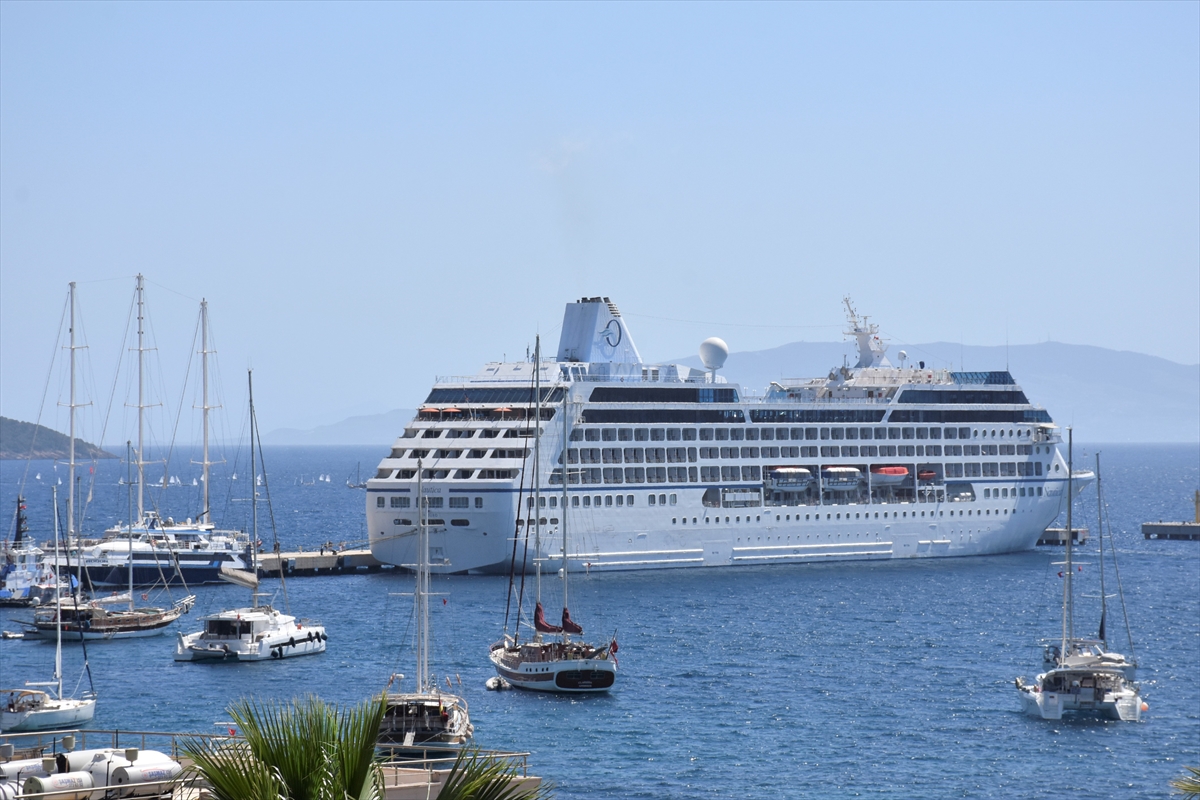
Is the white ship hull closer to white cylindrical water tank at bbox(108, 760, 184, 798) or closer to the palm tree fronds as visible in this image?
white cylindrical water tank at bbox(108, 760, 184, 798)

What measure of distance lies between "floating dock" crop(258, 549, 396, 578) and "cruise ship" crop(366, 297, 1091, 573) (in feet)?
13.4

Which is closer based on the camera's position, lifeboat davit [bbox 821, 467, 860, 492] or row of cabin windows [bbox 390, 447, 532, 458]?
row of cabin windows [bbox 390, 447, 532, 458]

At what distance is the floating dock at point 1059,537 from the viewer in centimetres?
8161

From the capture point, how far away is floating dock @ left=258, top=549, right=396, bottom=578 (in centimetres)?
6538

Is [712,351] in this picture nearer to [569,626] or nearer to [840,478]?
[840,478]

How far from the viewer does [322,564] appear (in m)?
65.9

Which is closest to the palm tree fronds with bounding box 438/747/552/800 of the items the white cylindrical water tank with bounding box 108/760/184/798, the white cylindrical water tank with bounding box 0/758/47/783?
the white cylindrical water tank with bounding box 108/760/184/798

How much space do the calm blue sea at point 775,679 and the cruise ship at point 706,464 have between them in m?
1.86

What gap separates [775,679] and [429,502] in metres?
21.3

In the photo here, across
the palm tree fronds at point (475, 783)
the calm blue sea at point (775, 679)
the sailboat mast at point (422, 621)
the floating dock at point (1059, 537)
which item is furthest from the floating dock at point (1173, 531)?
the palm tree fronds at point (475, 783)

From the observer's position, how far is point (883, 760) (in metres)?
32.4

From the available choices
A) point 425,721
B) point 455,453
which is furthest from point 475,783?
point 455,453

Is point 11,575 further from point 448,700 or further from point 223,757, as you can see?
point 223,757

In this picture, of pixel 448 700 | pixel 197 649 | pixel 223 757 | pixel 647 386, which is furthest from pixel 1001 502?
pixel 223 757
